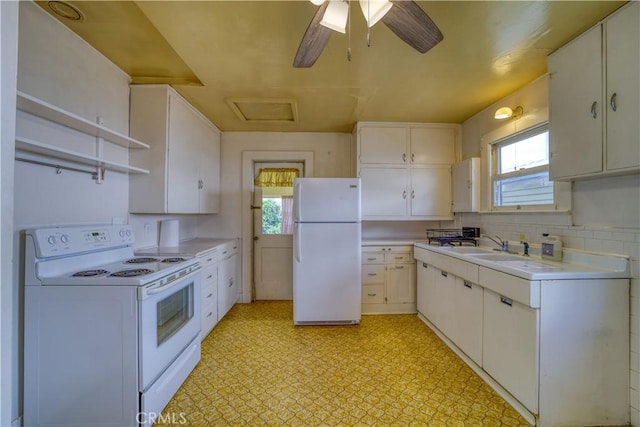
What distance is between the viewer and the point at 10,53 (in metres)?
0.93

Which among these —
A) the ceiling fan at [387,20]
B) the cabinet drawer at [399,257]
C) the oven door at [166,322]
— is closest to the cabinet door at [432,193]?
the cabinet drawer at [399,257]

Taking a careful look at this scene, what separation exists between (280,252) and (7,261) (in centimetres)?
297

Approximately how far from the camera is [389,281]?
321cm

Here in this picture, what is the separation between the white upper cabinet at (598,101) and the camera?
140 centimetres

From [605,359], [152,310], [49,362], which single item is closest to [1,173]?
[152,310]

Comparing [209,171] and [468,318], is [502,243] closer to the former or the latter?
[468,318]

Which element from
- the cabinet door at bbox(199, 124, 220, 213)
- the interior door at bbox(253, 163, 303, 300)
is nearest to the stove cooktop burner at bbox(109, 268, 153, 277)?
the cabinet door at bbox(199, 124, 220, 213)

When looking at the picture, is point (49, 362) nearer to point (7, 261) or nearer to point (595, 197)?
point (7, 261)

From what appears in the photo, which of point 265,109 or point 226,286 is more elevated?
point 265,109

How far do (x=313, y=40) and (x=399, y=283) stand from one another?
9.05 ft

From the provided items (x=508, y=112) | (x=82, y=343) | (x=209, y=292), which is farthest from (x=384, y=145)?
(x=82, y=343)

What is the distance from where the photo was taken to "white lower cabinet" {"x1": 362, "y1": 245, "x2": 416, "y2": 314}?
3195 mm

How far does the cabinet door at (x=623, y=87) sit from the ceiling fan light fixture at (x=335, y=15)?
1.55 m

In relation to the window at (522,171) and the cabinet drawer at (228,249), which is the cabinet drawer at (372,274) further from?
the cabinet drawer at (228,249)
